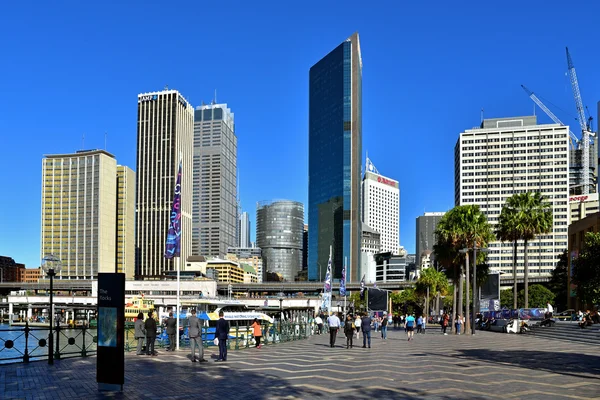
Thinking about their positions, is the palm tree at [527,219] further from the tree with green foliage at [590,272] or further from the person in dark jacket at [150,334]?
the person in dark jacket at [150,334]

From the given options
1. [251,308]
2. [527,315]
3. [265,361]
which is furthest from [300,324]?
Answer: [251,308]

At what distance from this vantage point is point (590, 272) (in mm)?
24109

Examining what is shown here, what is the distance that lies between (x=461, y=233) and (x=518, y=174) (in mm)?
153908

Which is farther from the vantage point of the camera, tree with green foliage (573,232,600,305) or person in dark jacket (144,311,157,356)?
person in dark jacket (144,311,157,356)

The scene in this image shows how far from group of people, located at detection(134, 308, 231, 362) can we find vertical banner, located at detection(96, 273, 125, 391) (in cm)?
652

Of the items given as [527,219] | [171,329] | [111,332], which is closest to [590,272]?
[171,329]

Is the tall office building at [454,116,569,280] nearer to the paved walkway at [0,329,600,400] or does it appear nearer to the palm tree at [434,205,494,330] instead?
the palm tree at [434,205,494,330]

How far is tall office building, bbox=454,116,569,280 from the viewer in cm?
19225

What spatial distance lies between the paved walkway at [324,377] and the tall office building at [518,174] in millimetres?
176670

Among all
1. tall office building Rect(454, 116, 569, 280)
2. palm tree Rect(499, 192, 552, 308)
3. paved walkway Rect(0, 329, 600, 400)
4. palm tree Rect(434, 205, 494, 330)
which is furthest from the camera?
tall office building Rect(454, 116, 569, 280)

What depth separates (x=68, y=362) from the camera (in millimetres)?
22047

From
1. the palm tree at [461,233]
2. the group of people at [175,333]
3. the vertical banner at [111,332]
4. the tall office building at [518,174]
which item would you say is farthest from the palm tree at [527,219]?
the tall office building at [518,174]

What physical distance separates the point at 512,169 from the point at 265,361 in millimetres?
185713

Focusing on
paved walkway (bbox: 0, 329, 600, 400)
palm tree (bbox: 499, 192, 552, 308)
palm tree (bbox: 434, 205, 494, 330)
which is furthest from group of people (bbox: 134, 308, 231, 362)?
palm tree (bbox: 499, 192, 552, 308)
